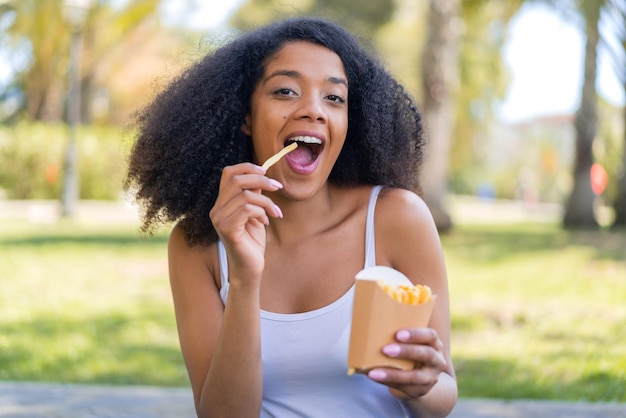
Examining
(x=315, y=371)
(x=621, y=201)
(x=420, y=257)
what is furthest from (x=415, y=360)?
(x=621, y=201)

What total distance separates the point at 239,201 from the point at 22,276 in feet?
22.6

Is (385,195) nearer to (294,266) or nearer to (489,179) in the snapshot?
(294,266)

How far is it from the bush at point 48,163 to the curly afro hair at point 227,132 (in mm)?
17854

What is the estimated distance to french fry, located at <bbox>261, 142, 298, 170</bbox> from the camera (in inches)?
82.6

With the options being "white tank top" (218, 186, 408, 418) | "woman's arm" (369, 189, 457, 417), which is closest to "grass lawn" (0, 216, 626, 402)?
"woman's arm" (369, 189, 457, 417)

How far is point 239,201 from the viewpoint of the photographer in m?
1.93

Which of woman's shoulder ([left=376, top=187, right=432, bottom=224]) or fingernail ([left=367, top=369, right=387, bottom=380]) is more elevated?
woman's shoulder ([left=376, top=187, right=432, bottom=224])

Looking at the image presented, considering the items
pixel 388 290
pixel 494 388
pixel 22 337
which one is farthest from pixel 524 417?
pixel 22 337

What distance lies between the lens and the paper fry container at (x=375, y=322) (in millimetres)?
1805

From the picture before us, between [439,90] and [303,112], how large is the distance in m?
11.0

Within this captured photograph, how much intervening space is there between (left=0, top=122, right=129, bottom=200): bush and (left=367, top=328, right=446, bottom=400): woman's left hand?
738 inches

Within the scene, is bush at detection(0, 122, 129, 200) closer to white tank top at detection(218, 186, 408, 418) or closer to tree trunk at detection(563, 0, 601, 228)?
tree trunk at detection(563, 0, 601, 228)

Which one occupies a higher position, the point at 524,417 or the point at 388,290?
the point at 388,290

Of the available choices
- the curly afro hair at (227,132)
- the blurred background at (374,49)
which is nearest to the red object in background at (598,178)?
the blurred background at (374,49)
